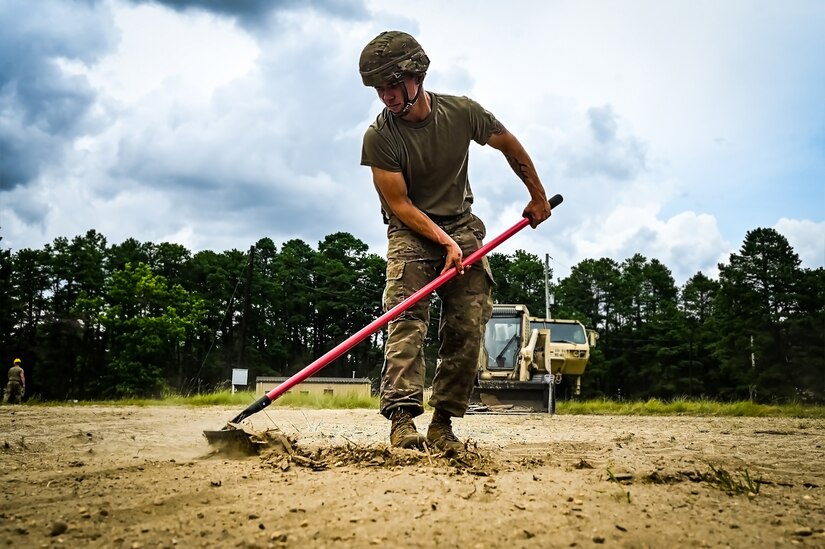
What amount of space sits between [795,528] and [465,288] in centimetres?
200

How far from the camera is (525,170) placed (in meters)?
3.84

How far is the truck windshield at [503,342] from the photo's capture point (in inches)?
604

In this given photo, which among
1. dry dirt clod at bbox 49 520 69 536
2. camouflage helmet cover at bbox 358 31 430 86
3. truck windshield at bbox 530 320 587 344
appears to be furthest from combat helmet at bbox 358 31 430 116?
truck windshield at bbox 530 320 587 344

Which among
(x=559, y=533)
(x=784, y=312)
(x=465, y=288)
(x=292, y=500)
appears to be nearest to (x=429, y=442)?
(x=465, y=288)

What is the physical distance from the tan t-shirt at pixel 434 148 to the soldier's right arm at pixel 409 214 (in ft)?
0.18

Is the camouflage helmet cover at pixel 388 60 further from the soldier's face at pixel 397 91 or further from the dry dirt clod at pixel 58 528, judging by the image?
the dry dirt clod at pixel 58 528

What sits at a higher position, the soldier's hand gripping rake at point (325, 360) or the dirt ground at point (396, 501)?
the soldier's hand gripping rake at point (325, 360)

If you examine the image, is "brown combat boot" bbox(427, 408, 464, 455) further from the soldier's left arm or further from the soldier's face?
the soldier's face

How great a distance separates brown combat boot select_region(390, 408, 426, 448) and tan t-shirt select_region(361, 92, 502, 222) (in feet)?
3.60

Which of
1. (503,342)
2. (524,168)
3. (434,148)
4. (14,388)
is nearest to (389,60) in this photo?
(434,148)

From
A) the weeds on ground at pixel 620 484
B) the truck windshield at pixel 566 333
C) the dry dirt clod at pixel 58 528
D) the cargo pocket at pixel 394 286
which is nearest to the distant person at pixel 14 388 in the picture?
the truck windshield at pixel 566 333

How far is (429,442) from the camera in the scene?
327 centimetres

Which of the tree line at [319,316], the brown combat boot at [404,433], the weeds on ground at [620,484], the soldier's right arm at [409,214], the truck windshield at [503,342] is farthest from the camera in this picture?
the tree line at [319,316]

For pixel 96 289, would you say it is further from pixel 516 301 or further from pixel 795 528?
pixel 795 528
